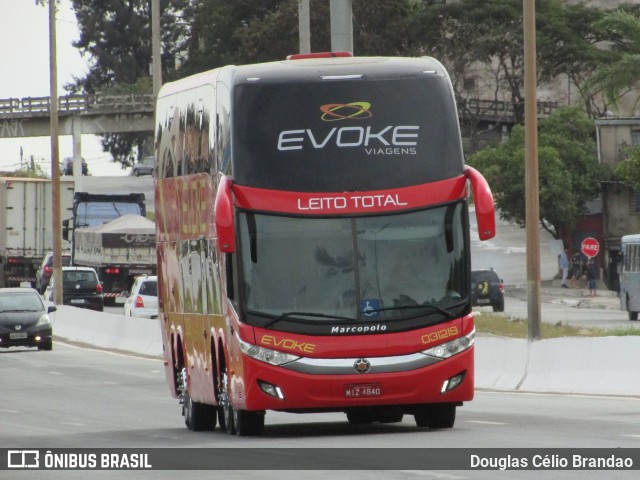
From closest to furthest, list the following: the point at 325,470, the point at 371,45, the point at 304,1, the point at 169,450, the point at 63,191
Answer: the point at 325,470, the point at 169,450, the point at 304,1, the point at 63,191, the point at 371,45

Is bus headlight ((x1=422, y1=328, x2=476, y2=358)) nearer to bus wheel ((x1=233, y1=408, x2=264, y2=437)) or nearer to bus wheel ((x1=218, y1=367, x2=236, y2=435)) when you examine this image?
bus wheel ((x1=233, y1=408, x2=264, y2=437))

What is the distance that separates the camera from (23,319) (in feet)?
143

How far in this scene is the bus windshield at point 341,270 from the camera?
57.1 feet

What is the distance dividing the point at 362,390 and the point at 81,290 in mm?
43157

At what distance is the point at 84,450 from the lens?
17.3 meters

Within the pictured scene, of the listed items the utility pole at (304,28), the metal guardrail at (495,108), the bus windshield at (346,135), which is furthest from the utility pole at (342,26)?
the metal guardrail at (495,108)

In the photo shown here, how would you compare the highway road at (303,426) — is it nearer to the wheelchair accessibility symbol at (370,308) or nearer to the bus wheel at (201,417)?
the bus wheel at (201,417)

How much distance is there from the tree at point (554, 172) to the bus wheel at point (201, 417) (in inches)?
2266

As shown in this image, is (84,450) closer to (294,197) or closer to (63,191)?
(294,197)

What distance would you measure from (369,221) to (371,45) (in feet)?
250

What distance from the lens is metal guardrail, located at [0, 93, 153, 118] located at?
351 ft

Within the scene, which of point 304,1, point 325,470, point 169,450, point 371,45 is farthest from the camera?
point 371,45
